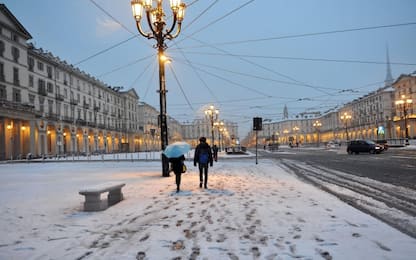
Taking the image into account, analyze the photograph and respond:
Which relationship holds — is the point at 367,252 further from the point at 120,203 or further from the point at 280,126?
the point at 280,126

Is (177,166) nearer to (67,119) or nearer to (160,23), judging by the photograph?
(160,23)

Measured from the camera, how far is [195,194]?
951 centimetres

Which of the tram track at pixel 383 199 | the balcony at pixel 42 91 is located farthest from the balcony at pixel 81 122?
the tram track at pixel 383 199

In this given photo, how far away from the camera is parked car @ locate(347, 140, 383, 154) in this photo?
3383cm

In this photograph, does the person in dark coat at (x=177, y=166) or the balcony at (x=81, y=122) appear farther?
the balcony at (x=81, y=122)

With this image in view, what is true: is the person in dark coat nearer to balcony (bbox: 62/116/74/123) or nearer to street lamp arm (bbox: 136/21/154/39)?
street lamp arm (bbox: 136/21/154/39)

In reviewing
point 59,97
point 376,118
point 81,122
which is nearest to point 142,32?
point 59,97

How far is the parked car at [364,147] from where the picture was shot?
33.8 m

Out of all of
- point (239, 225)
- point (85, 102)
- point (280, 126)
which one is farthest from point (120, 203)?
point (280, 126)

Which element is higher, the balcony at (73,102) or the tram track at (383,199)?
the balcony at (73,102)

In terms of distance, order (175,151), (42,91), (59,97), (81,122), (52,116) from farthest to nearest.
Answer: (81,122)
(59,97)
(52,116)
(42,91)
(175,151)

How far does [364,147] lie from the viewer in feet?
115

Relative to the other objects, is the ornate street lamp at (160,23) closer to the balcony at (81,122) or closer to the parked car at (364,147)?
the parked car at (364,147)

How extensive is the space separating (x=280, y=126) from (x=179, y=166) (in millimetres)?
165453
